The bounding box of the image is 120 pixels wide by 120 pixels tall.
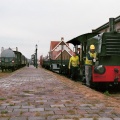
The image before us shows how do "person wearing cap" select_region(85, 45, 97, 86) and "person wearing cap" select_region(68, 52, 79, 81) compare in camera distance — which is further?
"person wearing cap" select_region(68, 52, 79, 81)

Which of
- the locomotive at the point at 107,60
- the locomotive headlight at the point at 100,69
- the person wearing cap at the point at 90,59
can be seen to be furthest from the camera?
the person wearing cap at the point at 90,59

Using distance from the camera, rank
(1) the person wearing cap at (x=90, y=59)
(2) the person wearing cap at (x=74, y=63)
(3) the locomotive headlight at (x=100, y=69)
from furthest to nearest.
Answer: (2) the person wearing cap at (x=74, y=63) < (1) the person wearing cap at (x=90, y=59) < (3) the locomotive headlight at (x=100, y=69)

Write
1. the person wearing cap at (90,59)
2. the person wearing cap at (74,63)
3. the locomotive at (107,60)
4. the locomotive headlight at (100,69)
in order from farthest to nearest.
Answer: the person wearing cap at (74,63) < the person wearing cap at (90,59) < the locomotive at (107,60) < the locomotive headlight at (100,69)

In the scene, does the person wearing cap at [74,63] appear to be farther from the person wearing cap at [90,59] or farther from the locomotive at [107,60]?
the person wearing cap at [90,59]

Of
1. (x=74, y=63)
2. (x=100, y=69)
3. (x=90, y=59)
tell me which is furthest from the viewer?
(x=74, y=63)

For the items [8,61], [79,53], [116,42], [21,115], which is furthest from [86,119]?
[8,61]

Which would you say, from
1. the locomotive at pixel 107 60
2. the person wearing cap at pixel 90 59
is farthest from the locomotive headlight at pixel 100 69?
the person wearing cap at pixel 90 59

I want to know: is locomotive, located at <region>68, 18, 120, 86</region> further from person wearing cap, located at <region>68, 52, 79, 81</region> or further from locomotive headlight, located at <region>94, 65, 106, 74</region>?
person wearing cap, located at <region>68, 52, 79, 81</region>

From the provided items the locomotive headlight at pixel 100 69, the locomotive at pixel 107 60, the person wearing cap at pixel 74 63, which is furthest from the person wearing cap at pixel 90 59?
the person wearing cap at pixel 74 63

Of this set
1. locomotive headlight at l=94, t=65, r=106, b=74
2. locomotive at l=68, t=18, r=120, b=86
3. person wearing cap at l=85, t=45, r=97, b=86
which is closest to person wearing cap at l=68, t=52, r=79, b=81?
locomotive at l=68, t=18, r=120, b=86

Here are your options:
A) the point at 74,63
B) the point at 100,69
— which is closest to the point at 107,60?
the point at 100,69

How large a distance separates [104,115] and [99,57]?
23.7ft

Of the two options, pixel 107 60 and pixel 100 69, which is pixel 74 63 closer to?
pixel 107 60

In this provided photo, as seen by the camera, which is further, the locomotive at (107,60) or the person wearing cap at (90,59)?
the person wearing cap at (90,59)
